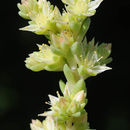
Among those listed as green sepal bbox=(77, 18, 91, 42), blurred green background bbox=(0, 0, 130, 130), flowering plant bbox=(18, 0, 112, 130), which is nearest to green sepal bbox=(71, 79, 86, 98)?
flowering plant bbox=(18, 0, 112, 130)

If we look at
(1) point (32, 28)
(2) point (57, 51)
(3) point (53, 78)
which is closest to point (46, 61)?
(2) point (57, 51)

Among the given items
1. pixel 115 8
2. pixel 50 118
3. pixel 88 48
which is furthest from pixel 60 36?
pixel 115 8

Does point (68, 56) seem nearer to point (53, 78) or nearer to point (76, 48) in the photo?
point (76, 48)

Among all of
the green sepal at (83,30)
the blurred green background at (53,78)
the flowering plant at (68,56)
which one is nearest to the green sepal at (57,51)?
the flowering plant at (68,56)

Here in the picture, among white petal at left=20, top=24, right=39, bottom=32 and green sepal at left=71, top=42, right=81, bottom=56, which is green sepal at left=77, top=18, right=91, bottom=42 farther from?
white petal at left=20, top=24, right=39, bottom=32

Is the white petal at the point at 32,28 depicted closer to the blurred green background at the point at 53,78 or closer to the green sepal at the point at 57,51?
the green sepal at the point at 57,51

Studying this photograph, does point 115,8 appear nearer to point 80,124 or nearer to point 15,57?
point 15,57
